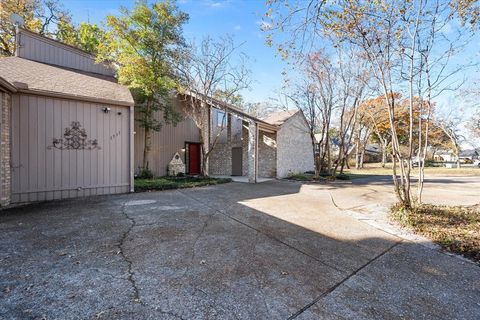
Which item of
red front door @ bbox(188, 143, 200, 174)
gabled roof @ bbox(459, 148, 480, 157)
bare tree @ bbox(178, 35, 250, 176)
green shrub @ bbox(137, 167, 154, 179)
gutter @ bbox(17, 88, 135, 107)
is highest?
bare tree @ bbox(178, 35, 250, 176)

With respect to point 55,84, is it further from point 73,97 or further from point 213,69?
point 213,69

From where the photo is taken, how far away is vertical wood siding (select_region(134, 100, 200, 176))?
10.5 meters

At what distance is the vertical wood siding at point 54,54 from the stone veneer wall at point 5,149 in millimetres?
5208

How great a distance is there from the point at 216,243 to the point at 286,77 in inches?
377

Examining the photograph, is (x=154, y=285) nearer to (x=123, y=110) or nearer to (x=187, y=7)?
(x=123, y=110)

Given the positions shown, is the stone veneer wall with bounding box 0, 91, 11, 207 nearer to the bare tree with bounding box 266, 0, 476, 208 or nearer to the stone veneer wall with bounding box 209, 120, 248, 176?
the bare tree with bounding box 266, 0, 476, 208

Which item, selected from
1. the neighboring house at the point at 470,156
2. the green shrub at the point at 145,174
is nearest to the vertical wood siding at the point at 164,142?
the green shrub at the point at 145,174

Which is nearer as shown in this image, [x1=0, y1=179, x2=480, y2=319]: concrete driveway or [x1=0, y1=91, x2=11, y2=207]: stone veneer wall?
[x1=0, y1=179, x2=480, y2=319]: concrete driveway

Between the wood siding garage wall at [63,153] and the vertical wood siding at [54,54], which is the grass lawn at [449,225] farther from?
the vertical wood siding at [54,54]

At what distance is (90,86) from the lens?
7.33 meters

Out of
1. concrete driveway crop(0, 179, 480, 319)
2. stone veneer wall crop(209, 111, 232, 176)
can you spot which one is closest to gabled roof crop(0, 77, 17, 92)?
concrete driveway crop(0, 179, 480, 319)

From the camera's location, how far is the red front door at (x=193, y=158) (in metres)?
12.9

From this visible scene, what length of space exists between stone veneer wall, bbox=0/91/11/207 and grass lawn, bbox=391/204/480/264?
29.6 ft

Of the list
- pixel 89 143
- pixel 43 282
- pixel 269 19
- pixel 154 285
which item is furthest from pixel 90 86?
pixel 154 285
